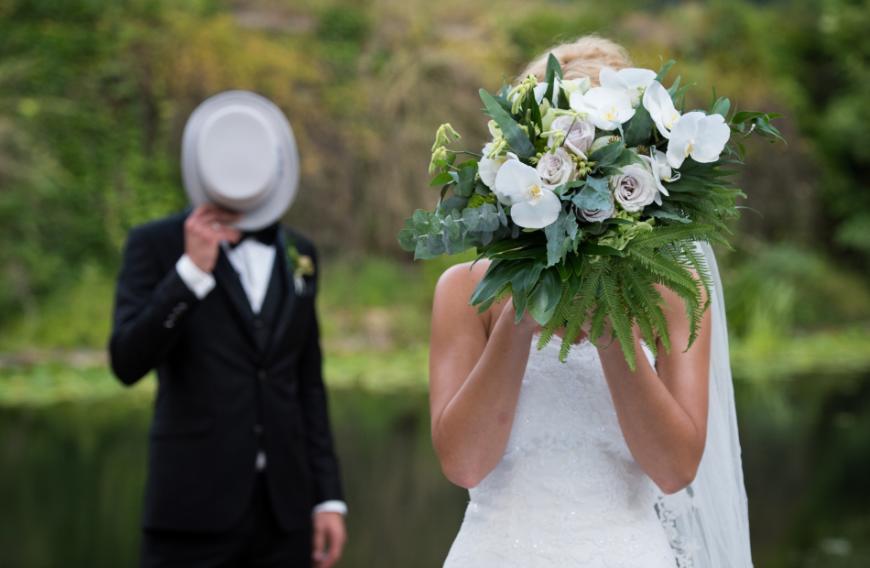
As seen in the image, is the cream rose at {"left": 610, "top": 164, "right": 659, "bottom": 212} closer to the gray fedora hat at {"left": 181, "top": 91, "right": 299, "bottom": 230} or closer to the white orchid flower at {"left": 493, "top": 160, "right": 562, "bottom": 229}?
the white orchid flower at {"left": 493, "top": 160, "right": 562, "bottom": 229}

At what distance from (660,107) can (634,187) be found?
163 mm

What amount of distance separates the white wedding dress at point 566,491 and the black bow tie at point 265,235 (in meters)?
1.51

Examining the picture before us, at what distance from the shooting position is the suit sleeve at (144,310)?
3.44 meters

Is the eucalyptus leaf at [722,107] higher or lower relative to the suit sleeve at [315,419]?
higher

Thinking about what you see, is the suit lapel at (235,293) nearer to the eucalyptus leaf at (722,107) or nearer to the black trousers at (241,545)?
the black trousers at (241,545)

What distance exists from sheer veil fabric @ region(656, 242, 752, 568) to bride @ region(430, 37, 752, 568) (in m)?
0.02

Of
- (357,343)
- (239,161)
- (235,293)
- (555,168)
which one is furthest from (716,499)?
(357,343)

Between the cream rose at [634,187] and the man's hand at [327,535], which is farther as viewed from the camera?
the man's hand at [327,535]

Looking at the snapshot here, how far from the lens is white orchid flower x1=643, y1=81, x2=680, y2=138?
7.02 ft

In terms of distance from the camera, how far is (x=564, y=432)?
2.47 metres

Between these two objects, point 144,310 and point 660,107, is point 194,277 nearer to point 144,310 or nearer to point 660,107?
point 144,310

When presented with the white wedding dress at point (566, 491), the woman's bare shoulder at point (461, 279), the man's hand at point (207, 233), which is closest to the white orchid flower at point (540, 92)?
the woman's bare shoulder at point (461, 279)

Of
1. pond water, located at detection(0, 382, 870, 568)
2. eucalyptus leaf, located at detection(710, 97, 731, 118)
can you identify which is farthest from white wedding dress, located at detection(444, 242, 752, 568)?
pond water, located at detection(0, 382, 870, 568)

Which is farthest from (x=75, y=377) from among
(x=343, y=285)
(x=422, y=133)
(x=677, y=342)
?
(x=677, y=342)
